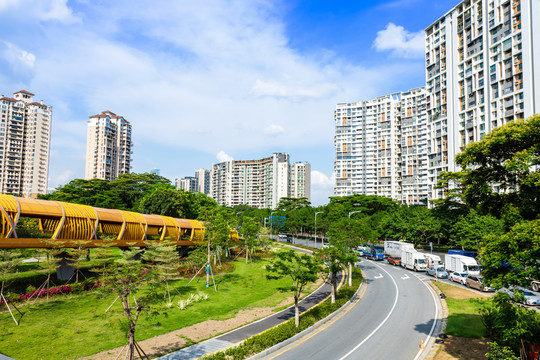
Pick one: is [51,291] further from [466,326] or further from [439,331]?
[466,326]

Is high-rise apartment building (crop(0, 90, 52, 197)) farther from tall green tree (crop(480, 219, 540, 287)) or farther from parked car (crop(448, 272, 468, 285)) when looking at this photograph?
tall green tree (crop(480, 219, 540, 287))

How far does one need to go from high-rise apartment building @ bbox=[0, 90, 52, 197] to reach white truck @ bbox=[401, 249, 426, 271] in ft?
410

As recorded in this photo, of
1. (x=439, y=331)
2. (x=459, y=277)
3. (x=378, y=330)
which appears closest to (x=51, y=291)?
(x=378, y=330)

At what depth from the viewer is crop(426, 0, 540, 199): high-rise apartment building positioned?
2263 inches

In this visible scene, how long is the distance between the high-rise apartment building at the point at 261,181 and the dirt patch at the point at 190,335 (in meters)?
143

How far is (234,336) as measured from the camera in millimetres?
20531

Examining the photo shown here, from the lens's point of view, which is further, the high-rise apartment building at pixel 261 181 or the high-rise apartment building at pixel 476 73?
the high-rise apartment building at pixel 261 181

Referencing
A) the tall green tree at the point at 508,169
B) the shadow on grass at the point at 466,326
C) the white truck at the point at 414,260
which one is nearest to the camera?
the tall green tree at the point at 508,169

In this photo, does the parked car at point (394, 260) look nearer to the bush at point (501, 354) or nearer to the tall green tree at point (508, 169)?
the tall green tree at point (508, 169)

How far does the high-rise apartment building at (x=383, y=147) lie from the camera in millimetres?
121188

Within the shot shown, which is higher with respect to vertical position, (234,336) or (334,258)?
(334,258)

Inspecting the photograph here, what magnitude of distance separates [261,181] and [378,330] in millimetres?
157281

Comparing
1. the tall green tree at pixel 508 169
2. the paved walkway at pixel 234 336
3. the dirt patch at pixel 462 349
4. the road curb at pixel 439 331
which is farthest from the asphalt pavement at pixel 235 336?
the tall green tree at pixel 508 169

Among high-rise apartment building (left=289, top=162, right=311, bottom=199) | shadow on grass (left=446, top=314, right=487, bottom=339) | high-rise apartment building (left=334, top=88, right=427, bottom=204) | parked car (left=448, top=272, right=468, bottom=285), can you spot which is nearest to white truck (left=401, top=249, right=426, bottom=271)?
parked car (left=448, top=272, right=468, bottom=285)
